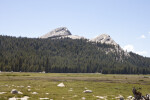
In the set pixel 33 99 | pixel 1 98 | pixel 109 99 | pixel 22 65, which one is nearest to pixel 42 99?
pixel 33 99

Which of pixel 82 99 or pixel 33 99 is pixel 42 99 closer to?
pixel 33 99

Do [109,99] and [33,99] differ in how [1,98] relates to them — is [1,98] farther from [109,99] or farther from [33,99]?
[109,99]

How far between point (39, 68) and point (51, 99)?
557 feet

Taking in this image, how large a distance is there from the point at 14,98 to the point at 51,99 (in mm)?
6464

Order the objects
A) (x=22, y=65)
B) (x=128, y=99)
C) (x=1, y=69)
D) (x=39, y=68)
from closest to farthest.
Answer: (x=128, y=99), (x=1, y=69), (x=22, y=65), (x=39, y=68)

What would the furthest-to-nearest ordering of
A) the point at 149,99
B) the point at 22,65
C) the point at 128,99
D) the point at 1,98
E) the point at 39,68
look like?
the point at 39,68 < the point at 22,65 < the point at 128,99 < the point at 1,98 < the point at 149,99

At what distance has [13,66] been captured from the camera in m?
172

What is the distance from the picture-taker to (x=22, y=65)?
598ft

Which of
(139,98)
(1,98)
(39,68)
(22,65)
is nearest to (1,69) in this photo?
(22,65)

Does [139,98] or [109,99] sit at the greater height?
[139,98]

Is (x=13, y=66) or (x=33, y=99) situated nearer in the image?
(x=33, y=99)

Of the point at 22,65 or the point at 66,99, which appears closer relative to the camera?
the point at 66,99

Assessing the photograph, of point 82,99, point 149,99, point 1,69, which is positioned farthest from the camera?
point 1,69

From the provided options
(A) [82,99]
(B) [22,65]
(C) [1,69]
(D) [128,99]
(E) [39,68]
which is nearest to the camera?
(A) [82,99]
